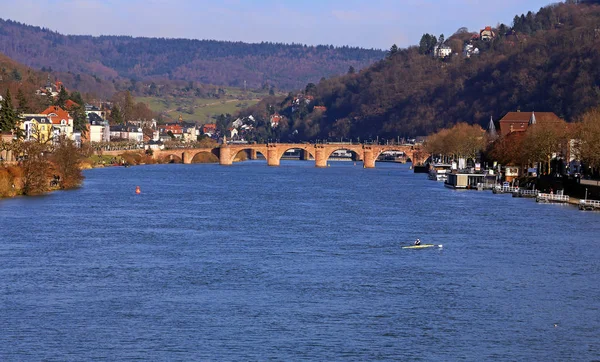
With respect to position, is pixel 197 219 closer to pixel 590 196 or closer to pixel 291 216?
pixel 291 216

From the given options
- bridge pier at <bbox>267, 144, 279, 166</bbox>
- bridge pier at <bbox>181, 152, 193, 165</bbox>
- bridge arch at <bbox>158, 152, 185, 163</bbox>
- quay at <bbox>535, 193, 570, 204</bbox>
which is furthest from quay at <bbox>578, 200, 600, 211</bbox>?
bridge pier at <bbox>181, 152, 193, 165</bbox>

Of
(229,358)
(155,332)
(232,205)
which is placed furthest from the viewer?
(232,205)

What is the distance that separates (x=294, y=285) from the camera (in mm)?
41656

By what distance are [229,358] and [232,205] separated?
49981mm

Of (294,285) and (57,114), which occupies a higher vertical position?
(57,114)

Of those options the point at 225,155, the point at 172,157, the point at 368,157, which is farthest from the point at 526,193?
the point at 172,157

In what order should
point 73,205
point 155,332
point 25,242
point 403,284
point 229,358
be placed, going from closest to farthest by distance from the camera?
point 229,358, point 155,332, point 403,284, point 25,242, point 73,205

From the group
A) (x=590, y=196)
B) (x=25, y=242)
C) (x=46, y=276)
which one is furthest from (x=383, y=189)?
(x=46, y=276)

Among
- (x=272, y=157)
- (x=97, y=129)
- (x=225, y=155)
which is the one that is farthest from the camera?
(x=97, y=129)

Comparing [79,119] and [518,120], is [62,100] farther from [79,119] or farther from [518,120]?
[518,120]

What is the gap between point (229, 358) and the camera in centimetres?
3103

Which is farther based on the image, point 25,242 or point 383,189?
point 383,189

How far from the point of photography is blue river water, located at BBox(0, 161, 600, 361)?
107ft

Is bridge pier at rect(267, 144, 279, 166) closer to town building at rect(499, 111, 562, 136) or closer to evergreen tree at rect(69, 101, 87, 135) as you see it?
evergreen tree at rect(69, 101, 87, 135)
